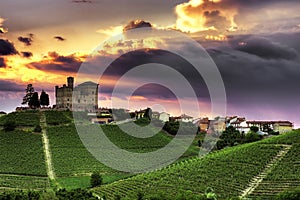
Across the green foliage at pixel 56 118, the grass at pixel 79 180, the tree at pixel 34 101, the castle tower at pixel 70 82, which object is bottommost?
the grass at pixel 79 180

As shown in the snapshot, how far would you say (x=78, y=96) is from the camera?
107750mm

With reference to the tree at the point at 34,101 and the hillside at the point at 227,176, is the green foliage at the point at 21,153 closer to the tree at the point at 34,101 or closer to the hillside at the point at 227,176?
A: the hillside at the point at 227,176

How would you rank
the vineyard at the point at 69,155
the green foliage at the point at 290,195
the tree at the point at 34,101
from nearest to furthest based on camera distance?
1. the green foliage at the point at 290,195
2. the vineyard at the point at 69,155
3. the tree at the point at 34,101

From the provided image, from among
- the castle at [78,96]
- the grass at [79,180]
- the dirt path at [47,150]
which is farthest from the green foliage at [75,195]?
the castle at [78,96]

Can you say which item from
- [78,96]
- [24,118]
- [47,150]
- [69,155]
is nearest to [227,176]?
[69,155]

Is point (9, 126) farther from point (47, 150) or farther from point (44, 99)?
point (44, 99)

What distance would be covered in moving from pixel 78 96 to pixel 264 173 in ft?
201

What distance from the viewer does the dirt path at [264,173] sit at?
161 ft

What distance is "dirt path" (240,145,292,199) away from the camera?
161 ft

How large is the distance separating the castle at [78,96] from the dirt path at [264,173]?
54079mm

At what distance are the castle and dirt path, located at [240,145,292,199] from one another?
5408cm

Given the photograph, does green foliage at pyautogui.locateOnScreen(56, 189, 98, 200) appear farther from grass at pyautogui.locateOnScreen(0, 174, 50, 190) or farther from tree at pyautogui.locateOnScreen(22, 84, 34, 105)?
tree at pyautogui.locateOnScreen(22, 84, 34, 105)

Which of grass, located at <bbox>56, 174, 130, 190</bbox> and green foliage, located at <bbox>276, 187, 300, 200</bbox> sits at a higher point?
green foliage, located at <bbox>276, 187, 300, 200</bbox>

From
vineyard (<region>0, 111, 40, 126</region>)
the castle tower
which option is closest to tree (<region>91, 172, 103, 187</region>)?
vineyard (<region>0, 111, 40, 126</region>)
